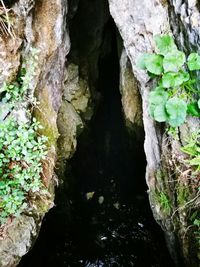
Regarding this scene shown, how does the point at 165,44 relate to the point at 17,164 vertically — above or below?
above

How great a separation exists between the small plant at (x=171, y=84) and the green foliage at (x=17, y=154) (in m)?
1.44

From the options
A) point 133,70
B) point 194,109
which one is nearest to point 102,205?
point 133,70

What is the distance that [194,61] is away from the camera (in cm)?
372

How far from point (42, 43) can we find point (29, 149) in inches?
60.1

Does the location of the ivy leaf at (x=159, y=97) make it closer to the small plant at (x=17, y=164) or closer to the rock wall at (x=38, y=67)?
the small plant at (x=17, y=164)

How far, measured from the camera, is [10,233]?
4.20 m

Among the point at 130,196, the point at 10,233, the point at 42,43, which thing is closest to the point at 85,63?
the point at 130,196

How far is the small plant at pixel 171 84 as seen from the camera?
151 inches

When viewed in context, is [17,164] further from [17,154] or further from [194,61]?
[194,61]

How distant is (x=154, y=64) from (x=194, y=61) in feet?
1.54

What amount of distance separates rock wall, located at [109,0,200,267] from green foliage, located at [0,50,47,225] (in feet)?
5.01

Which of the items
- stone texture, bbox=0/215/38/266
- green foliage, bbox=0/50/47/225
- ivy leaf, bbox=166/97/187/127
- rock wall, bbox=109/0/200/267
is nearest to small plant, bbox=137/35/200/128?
ivy leaf, bbox=166/97/187/127

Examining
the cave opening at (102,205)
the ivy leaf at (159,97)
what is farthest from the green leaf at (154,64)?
the cave opening at (102,205)

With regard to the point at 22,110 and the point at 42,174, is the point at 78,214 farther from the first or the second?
the point at 22,110
